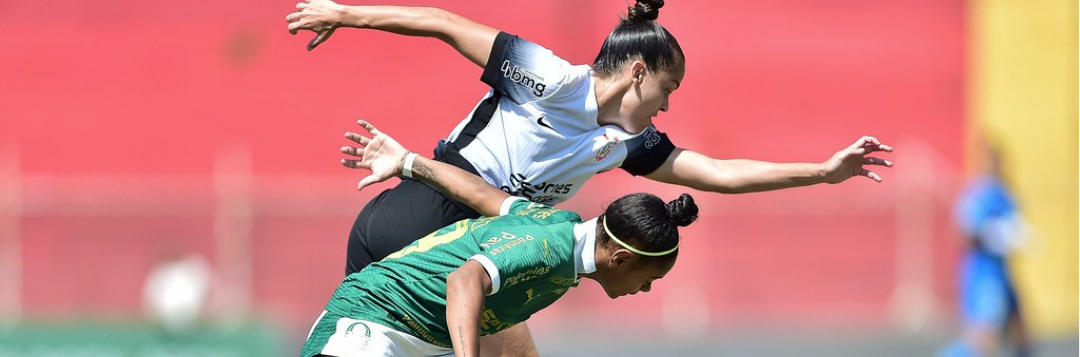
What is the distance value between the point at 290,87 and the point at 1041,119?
8665 mm

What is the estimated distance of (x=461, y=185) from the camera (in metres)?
4.63

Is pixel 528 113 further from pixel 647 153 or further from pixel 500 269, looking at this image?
pixel 500 269

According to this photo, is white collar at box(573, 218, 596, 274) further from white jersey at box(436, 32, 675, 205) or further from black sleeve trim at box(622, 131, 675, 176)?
black sleeve trim at box(622, 131, 675, 176)

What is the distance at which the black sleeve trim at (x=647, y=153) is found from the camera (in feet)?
17.0

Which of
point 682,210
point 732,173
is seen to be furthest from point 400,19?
point 732,173

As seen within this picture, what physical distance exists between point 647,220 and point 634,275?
0.21 m

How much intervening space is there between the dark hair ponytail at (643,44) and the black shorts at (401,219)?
0.76 m

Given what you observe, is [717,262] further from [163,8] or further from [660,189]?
[163,8]

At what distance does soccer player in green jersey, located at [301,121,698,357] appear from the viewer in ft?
13.5

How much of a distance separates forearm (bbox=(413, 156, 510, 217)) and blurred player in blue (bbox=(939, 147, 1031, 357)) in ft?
23.0

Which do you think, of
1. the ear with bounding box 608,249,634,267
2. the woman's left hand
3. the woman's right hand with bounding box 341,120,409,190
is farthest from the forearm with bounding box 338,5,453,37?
the woman's left hand

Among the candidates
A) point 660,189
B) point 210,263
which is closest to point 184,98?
point 210,263

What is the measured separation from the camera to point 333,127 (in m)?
15.6

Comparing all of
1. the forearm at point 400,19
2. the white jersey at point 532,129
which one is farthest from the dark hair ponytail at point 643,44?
the forearm at point 400,19
